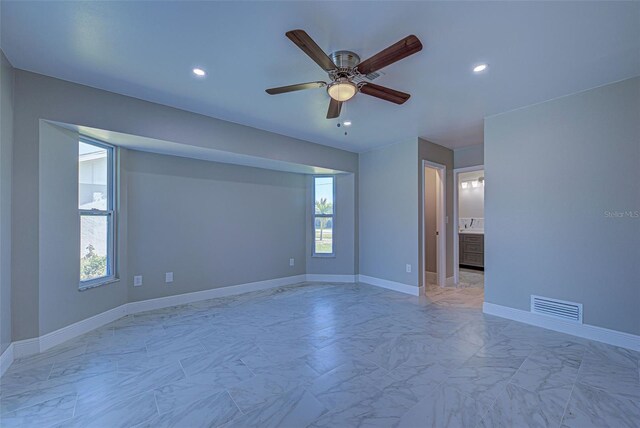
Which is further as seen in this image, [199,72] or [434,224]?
[434,224]

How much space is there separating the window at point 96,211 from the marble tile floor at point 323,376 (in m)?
0.67

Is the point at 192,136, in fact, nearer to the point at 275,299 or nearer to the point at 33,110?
the point at 33,110

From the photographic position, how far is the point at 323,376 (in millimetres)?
2141

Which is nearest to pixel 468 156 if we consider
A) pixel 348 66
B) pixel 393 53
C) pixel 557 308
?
pixel 557 308

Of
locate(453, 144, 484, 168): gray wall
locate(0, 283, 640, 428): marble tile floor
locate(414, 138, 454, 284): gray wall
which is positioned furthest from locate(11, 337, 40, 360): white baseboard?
locate(453, 144, 484, 168): gray wall

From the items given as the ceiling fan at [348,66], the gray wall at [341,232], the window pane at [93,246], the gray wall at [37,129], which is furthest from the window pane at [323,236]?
the window pane at [93,246]

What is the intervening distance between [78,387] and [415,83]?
3765mm

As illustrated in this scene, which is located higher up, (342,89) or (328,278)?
(342,89)

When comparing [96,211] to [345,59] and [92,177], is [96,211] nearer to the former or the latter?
[92,177]

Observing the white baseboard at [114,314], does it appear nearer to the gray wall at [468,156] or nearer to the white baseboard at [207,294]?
the white baseboard at [207,294]

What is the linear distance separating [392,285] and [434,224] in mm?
1759

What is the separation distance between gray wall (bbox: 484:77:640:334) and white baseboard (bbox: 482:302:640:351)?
67 mm

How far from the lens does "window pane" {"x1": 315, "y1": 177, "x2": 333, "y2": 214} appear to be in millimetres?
5402

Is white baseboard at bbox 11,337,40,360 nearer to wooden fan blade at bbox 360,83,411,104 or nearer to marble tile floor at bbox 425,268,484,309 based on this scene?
wooden fan blade at bbox 360,83,411,104
